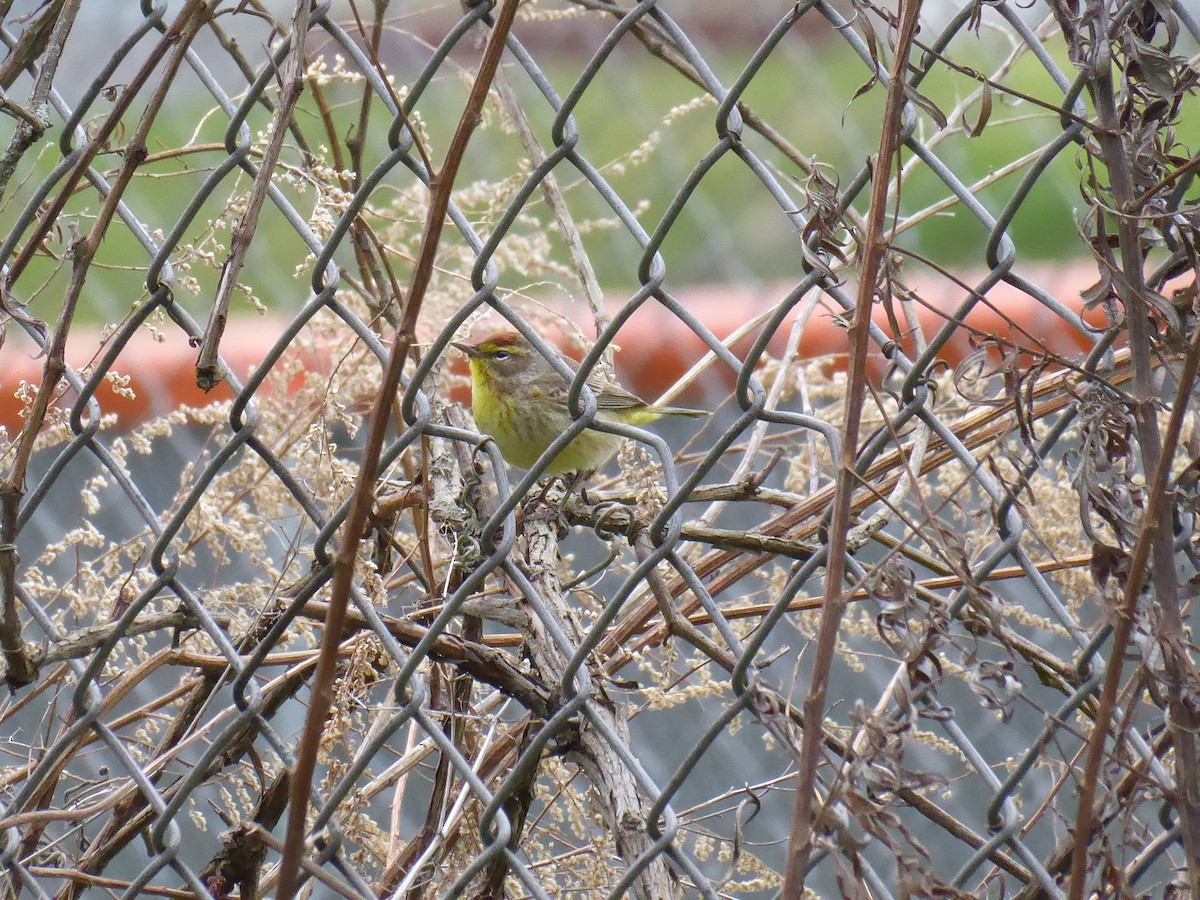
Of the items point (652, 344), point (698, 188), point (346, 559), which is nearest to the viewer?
point (346, 559)

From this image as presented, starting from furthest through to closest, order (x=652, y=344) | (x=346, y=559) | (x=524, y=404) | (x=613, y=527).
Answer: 1. (x=652, y=344)
2. (x=524, y=404)
3. (x=613, y=527)
4. (x=346, y=559)

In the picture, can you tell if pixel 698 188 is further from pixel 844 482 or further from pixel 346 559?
pixel 346 559

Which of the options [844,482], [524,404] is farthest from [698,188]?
[844,482]

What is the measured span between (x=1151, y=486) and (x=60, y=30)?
1254 millimetres

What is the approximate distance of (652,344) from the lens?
4.68m

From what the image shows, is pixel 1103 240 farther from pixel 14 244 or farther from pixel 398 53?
pixel 398 53

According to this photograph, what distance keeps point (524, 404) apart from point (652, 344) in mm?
1846

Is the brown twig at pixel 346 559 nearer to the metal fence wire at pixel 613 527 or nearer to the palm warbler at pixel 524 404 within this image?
the metal fence wire at pixel 613 527

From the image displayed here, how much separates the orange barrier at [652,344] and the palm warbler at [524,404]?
0.42m

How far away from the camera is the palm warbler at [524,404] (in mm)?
2836

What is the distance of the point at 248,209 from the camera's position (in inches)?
46.2

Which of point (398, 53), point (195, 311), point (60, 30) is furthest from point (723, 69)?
point (60, 30)

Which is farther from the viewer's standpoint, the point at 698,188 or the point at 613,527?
the point at 698,188

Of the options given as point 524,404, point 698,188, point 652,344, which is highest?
point 698,188
